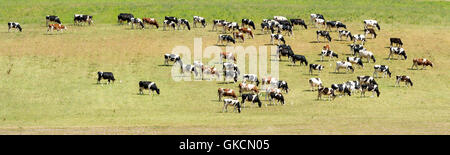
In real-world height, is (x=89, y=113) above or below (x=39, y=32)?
below

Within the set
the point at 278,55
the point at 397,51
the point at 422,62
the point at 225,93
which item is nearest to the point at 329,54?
the point at 278,55

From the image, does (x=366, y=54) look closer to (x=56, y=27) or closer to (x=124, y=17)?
(x=124, y=17)

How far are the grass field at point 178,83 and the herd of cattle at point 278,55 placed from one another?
74 centimetres

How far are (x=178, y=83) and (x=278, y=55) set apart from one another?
12660mm

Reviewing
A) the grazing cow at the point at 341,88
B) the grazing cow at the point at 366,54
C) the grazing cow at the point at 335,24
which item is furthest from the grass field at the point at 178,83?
the grazing cow at the point at 335,24

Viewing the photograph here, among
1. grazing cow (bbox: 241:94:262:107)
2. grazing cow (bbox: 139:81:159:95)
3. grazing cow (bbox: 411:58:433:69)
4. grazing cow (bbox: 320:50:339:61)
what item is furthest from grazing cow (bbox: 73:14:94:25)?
grazing cow (bbox: 241:94:262:107)

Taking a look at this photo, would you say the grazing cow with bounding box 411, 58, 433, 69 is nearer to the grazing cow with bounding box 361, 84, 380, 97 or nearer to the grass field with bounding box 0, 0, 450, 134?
the grass field with bounding box 0, 0, 450, 134

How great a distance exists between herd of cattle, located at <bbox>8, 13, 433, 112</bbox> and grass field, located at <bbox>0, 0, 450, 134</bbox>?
0.74 meters

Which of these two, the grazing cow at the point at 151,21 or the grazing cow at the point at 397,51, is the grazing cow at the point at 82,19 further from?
the grazing cow at the point at 397,51

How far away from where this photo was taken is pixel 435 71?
56250 mm

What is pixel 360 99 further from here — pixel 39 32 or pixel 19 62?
pixel 39 32

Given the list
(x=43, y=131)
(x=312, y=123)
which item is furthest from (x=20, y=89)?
(x=312, y=123)

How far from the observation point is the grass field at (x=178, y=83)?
3716 centimetres

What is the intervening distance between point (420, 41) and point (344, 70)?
13.0m
